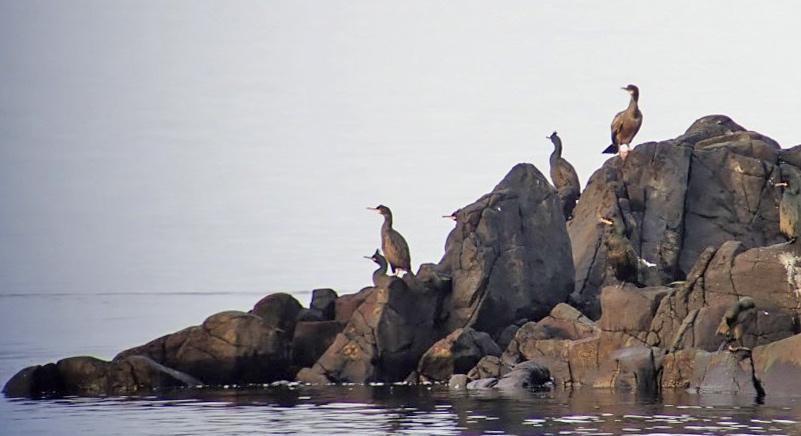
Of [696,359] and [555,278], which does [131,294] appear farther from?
[696,359]

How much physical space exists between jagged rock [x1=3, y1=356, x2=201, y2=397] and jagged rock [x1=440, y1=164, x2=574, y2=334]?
7.84 meters

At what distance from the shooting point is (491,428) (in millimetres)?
33000

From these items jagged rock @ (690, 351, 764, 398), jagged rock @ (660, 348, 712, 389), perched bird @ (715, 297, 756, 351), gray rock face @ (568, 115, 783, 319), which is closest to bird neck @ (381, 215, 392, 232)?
gray rock face @ (568, 115, 783, 319)

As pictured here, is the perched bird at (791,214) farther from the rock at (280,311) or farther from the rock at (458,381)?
the rock at (280,311)

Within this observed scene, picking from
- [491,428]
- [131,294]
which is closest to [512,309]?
[491,428]

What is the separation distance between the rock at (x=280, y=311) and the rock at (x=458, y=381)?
6.31 m

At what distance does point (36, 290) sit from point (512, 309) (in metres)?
69.7

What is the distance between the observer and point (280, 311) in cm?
4800

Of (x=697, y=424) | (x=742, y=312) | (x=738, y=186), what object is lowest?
(x=697, y=424)

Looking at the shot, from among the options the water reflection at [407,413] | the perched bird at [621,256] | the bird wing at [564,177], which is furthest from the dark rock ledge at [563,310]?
the bird wing at [564,177]

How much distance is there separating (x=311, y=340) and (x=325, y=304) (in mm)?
2064

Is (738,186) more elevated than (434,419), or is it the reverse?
(738,186)

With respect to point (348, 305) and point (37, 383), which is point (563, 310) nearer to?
point (348, 305)

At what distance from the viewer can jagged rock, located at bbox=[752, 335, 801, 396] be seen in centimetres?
3734
